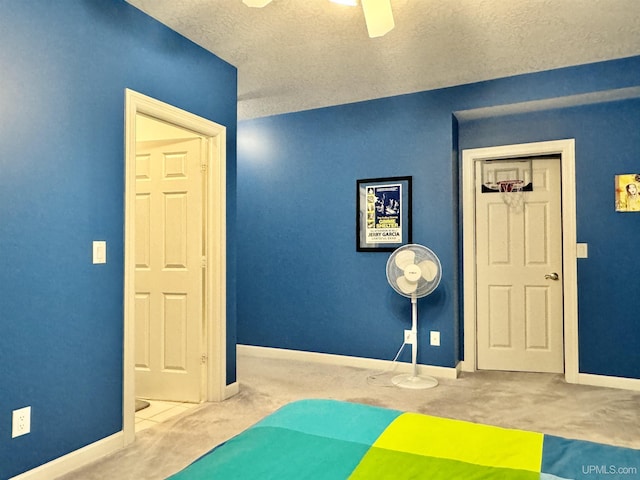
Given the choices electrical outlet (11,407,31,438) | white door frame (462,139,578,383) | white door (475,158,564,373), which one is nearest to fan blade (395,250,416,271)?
white door frame (462,139,578,383)

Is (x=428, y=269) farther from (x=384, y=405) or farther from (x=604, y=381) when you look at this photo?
(x=604, y=381)

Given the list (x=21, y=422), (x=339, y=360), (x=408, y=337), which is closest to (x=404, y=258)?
(x=408, y=337)

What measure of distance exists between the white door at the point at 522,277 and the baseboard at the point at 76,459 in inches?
125

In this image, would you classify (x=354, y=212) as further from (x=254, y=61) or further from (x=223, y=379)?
(x=223, y=379)

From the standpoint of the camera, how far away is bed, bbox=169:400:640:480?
1.12 meters

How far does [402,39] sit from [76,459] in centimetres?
313

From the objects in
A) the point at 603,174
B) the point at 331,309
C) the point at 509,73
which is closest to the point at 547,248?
the point at 603,174

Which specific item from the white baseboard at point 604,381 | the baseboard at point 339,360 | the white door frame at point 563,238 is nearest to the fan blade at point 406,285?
the white door frame at point 563,238

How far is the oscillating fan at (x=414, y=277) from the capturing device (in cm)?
371

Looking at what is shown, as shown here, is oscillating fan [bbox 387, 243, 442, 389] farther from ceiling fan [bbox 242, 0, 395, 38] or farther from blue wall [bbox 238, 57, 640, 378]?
ceiling fan [bbox 242, 0, 395, 38]

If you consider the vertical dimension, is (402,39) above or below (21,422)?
above

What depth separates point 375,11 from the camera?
→ 208cm

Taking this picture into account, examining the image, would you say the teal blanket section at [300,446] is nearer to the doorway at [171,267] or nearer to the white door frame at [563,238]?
the doorway at [171,267]

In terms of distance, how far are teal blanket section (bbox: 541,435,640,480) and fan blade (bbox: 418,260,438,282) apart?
2.42 m
